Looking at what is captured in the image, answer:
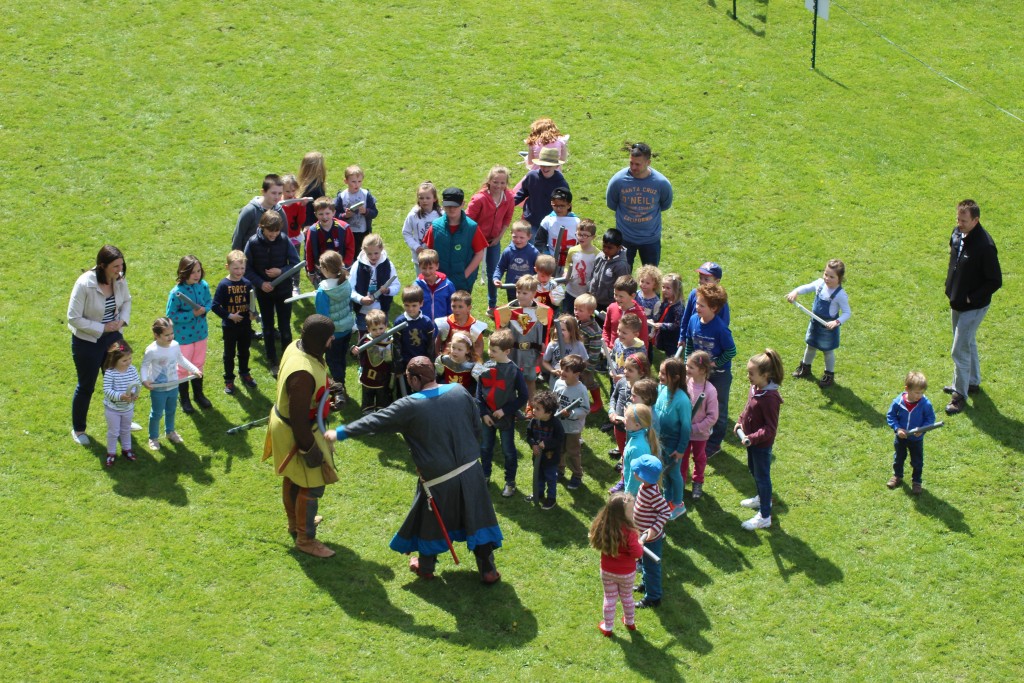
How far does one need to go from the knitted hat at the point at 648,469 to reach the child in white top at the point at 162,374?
504cm

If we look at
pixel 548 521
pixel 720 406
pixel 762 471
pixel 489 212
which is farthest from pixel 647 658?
pixel 489 212

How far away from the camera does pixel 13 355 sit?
12.9m

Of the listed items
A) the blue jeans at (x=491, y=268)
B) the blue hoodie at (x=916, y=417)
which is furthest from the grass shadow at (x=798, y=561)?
the blue jeans at (x=491, y=268)

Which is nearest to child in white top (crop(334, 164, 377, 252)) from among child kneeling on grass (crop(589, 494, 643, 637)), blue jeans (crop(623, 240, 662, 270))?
blue jeans (crop(623, 240, 662, 270))

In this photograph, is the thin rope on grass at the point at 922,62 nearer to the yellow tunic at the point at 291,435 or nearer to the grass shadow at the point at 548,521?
the grass shadow at the point at 548,521

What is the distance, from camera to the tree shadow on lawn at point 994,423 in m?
12.4

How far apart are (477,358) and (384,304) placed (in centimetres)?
187

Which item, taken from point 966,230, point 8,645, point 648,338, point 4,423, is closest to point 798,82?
point 966,230

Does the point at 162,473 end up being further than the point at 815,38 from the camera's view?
No

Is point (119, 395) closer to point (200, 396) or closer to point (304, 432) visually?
point (200, 396)

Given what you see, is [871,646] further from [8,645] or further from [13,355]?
[13,355]

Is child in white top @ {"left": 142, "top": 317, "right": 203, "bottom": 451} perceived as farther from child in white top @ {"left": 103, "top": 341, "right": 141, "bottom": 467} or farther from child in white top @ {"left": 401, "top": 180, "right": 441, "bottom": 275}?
child in white top @ {"left": 401, "top": 180, "right": 441, "bottom": 275}

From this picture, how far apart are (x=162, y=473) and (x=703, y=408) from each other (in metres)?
5.49

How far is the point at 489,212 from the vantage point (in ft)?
45.0
